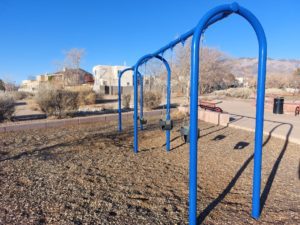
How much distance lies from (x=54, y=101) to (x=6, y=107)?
1664mm

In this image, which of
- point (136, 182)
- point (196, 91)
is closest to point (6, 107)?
point (136, 182)

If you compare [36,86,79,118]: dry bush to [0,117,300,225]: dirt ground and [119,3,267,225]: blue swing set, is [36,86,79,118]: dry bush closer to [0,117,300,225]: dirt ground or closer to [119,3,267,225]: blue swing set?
[0,117,300,225]: dirt ground

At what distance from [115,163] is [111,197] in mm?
1333

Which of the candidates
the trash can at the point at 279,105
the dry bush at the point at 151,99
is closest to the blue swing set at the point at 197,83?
the dry bush at the point at 151,99

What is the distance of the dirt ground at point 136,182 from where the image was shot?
2.63 metres

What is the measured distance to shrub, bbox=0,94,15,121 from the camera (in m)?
8.65

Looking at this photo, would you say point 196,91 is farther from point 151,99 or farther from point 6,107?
point 151,99

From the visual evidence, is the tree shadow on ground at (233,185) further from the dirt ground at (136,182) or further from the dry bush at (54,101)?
the dry bush at (54,101)

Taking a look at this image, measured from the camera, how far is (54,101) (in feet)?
31.9

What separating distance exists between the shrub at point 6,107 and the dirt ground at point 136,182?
10.4 ft

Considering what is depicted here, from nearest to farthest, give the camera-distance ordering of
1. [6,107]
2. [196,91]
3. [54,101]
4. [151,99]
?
[196,91] < [6,107] < [54,101] < [151,99]

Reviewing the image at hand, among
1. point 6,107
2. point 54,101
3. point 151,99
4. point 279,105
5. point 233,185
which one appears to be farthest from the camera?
point 151,99

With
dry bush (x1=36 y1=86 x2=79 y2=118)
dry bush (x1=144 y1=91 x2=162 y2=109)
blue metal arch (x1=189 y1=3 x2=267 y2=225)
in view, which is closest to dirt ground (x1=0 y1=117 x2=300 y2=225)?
blue metal arch (x1=189 y1=3 x2=267 y2=225)

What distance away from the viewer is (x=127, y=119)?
32.1ft
